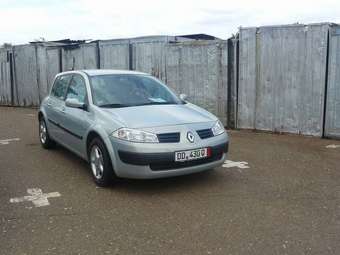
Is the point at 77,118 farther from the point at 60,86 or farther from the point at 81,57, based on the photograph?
the point at 81,57

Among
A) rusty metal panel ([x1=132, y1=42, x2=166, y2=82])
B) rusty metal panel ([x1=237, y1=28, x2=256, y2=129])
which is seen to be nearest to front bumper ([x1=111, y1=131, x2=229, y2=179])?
rusty metal panel ([x1=237, y1=28, x2=256, y2=129])

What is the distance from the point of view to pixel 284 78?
A: 968 centimetres

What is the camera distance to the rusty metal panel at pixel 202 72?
35.6 feet

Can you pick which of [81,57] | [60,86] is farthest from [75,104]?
[81,57]

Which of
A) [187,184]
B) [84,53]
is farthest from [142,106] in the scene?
[84,53]

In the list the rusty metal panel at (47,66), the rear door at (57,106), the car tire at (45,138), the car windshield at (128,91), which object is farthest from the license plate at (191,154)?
the rusty metal panel at (47,66)

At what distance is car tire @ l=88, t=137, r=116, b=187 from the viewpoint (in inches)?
220

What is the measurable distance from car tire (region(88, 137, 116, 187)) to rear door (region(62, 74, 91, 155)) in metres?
0.31

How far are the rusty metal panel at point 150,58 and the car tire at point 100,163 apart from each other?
6.52m

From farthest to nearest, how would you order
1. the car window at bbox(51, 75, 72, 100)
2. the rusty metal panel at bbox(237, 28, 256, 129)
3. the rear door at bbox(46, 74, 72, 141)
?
the rusty metal panel at bbox(237, 28, 256, 129)
the car window at bbox(51, 75, 72, 100)
the rear door at bbox(46, 74, 72, 141)

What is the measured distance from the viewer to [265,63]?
9.97 m

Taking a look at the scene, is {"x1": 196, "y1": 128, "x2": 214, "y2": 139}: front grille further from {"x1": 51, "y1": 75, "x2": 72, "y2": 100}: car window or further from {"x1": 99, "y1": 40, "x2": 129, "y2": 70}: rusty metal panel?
{"x1": 99, "y1": 40, "x2": 129, "y2": 70}: rusty metal panel

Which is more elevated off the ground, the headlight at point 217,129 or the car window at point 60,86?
the car window at point 60,86

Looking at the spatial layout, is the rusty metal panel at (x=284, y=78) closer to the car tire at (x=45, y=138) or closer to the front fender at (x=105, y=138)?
the car tire at (x=45, y=138)
